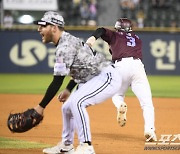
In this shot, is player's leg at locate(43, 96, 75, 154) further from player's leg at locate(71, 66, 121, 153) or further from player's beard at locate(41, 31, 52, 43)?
player's beard at locate(41, 31, 52, 43)

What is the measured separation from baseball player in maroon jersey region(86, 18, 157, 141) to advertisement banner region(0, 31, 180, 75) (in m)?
12.7

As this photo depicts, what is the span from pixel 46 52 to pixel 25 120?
15276 mm

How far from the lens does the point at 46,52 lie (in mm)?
21688

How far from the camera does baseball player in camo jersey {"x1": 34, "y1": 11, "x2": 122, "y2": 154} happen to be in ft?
20.8

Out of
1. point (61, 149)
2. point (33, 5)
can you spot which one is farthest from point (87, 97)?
point (33, 5)

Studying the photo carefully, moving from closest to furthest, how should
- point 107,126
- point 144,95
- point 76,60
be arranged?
1. point 76,60
2. point 144,95
3. point 107,126

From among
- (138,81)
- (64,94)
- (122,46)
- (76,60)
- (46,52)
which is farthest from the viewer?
(46,52)

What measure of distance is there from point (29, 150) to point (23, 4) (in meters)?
15.6

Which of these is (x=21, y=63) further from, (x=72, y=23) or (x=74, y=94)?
(x=74, y=94)

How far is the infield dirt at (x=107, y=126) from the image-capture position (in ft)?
25.8

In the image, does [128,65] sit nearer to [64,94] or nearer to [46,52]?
[64,94]

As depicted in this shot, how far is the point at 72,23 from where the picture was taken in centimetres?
2386

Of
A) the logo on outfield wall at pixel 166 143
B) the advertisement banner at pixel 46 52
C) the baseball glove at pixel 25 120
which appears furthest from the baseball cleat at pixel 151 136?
the advertisement banner at pixel 46 52

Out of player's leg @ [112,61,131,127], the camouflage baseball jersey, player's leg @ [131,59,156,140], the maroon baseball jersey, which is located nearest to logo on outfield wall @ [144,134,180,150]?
player's leg @ [131,59,156,140]
